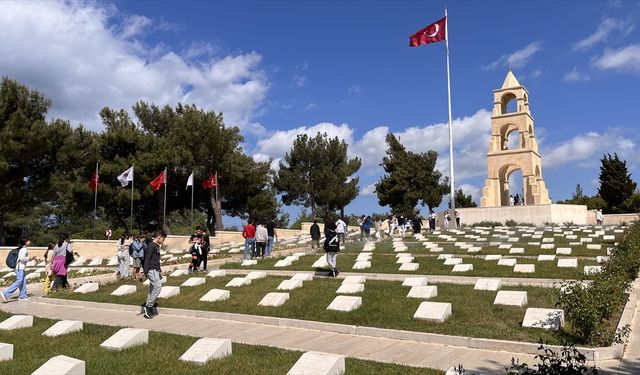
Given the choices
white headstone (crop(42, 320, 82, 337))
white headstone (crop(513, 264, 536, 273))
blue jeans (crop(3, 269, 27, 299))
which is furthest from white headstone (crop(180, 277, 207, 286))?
white headstone (crop(513, 264, 536, 273))

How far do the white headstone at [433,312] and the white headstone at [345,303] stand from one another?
4.02 feet

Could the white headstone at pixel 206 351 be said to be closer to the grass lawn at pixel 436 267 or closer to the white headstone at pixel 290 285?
the white headstone at pixel 290 285

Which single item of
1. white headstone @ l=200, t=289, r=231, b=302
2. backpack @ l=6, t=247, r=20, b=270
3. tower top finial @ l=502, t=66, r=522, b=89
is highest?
tower top finial @ l=502, t=66, r=522, b=89

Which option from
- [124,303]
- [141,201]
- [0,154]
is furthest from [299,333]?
[141,201]

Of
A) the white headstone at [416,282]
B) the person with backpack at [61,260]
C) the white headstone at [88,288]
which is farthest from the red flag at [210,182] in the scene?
the white headstone at [416,282]

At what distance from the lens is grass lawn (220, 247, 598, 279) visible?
42.4 ft

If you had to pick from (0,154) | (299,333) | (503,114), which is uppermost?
(503,114)

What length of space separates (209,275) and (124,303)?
10.5 ft

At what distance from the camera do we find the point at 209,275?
49.4ft

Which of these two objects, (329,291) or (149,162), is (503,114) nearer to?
(149,162)

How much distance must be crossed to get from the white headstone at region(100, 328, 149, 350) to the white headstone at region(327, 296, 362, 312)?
3376 millimetres

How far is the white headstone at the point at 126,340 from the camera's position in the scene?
756 centimetres

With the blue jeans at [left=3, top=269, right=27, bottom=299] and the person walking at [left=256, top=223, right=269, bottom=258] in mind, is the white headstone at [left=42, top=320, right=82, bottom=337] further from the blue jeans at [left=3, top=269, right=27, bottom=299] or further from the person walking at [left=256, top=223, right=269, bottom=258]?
the person walking at [left=256, top=223, right=269, bottom=258]

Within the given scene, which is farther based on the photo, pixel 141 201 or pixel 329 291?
pixel 141 201
